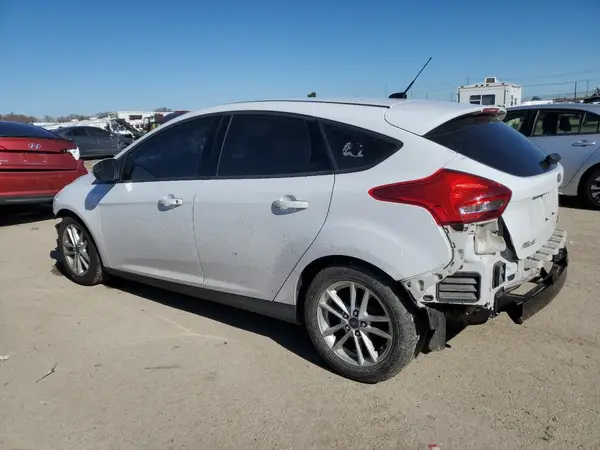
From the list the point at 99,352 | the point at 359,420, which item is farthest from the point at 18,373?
the point at 359,420

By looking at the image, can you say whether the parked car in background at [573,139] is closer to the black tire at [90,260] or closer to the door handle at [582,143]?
the door handle at [582,143]

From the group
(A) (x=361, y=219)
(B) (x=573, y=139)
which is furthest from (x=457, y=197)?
(B) (x=573, y=139)

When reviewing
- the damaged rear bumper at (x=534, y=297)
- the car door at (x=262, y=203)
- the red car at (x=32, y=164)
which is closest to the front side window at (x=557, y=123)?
the damaged rear bumper at (x=534, y=297)

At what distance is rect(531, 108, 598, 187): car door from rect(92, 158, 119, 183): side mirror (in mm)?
6394

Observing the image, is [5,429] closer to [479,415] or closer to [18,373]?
[18,373]

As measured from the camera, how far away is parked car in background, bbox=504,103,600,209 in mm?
7418

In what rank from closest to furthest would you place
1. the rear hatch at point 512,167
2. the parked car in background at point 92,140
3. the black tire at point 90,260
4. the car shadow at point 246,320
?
the rear hatch at point 512,167, the car shadow at point 246,320, the black tire at point 90,260, the parked car in background at point 92,140

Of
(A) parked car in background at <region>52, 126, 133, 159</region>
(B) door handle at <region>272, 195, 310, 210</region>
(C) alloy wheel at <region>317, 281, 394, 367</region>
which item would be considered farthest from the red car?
(A) parked car in background at <region>52, 126, 133, 159</region>

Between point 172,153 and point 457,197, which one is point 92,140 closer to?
point 172,153

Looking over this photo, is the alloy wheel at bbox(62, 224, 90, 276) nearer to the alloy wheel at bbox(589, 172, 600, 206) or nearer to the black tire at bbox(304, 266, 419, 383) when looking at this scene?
the black tire at bbox(304, 266, 419, 383)

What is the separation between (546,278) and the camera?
3057 millimetres

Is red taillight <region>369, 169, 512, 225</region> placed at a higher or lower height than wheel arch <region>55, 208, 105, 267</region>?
higher

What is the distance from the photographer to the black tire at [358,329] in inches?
108

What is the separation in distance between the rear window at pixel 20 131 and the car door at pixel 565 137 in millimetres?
7810
